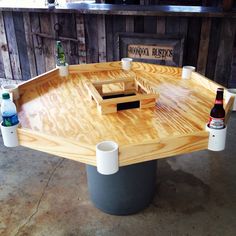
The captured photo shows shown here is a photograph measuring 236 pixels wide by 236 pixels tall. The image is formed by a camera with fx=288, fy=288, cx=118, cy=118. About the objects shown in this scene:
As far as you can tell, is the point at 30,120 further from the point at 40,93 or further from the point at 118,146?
the point at 118,146

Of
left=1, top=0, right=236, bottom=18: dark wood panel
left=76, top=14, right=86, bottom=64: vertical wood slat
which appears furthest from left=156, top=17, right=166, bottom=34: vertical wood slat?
left=76, top=14, right=86, bottom=64: vertical wood slat

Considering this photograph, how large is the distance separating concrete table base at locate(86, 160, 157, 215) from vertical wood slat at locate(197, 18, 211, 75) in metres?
1.95

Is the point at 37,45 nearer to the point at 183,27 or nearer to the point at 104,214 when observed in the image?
the point at 183,27

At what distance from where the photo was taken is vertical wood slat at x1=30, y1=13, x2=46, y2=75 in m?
3.91

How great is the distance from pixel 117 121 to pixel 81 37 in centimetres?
247

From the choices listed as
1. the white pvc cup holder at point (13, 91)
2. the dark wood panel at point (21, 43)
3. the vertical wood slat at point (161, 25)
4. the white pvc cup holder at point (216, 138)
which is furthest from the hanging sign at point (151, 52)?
the white pvc cup holder at point (216, 138)

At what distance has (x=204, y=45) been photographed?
3.45 metres

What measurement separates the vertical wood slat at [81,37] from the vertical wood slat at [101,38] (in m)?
0.22

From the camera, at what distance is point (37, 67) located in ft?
13.8

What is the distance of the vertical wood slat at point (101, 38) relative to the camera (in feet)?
11.9

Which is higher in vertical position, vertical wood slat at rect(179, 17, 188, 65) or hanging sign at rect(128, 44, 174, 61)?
vertical wood slat at rect(179, 17, 188, 65)

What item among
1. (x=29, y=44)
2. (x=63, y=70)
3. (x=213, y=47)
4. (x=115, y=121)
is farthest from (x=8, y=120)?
(x=29, y=44)

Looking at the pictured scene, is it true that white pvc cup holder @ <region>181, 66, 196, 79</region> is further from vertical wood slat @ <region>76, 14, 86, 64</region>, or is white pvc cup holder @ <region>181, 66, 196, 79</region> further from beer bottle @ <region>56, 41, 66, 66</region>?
vertical wood slat @ <region>76, 14, 86, 64</region>

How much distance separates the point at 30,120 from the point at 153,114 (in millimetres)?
713
